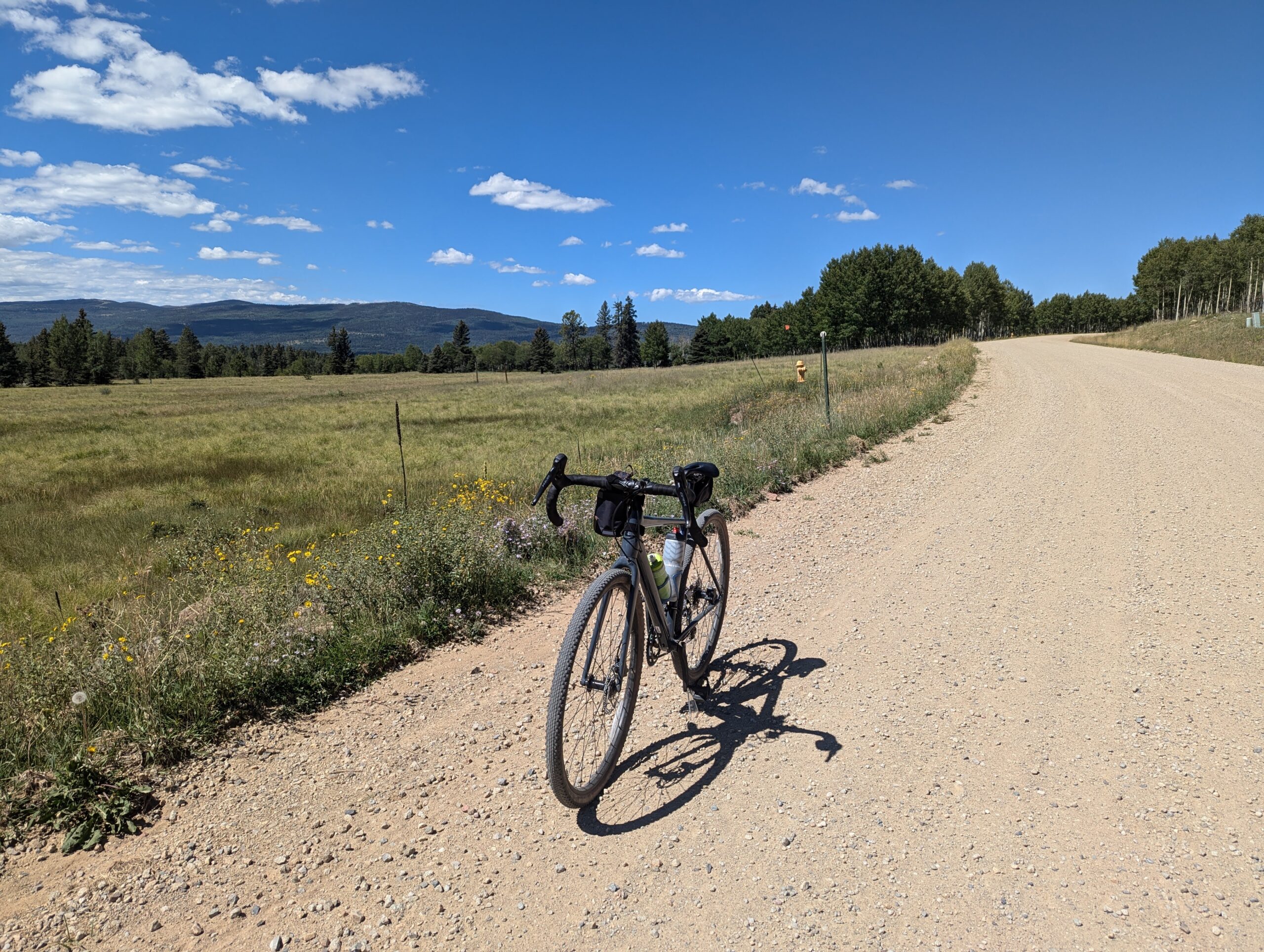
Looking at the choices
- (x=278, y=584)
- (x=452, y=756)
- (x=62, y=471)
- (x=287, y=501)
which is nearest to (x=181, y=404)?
(x=62, y=471)

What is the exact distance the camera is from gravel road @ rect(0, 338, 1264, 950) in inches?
98.3

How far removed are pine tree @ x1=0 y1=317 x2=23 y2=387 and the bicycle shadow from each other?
336 ft

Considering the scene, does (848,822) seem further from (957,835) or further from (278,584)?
→ (278,584)

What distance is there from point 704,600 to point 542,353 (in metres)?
124

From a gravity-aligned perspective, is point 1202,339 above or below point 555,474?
above

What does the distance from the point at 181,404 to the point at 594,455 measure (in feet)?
129

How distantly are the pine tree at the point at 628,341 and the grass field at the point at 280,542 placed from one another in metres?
89.3

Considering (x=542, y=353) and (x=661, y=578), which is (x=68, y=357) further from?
(x=661, y=578)

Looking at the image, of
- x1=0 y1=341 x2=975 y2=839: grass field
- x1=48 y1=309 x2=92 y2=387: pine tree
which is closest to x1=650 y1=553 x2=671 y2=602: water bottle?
x1=0 y1=341 x2=975 y2=839: grass field

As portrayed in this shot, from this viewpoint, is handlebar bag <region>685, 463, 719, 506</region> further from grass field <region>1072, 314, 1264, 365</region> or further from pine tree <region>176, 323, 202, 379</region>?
pine tree <region>176, 323, 202, 379</region>

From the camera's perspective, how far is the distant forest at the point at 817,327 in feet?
244

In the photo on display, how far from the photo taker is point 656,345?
119 meters

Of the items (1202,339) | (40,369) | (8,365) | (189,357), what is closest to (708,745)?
(1202,339)

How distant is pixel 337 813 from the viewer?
10.4 feet
